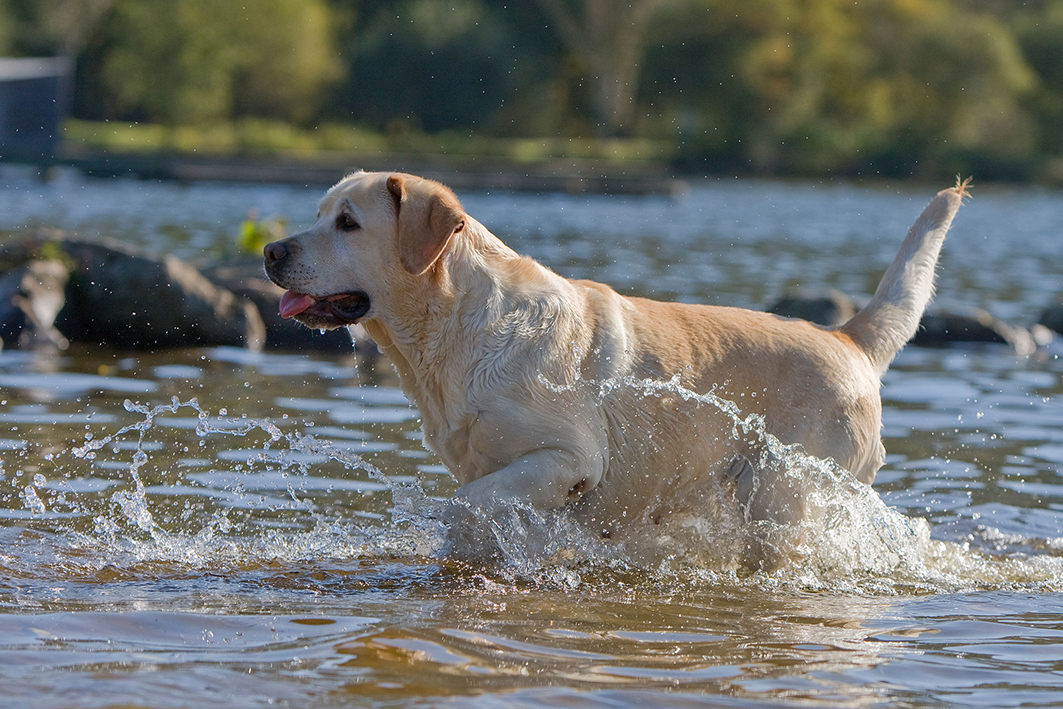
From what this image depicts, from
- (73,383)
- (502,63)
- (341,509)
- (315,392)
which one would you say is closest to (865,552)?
(341,509)

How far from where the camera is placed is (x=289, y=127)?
6769 cm

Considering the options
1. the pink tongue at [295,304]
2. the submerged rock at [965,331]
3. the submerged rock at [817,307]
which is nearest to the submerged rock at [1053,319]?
the submerged rock at [965,331]

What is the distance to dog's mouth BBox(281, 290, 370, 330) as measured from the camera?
5.96 meters

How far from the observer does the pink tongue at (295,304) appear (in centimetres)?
594

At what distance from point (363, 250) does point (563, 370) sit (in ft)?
3.62

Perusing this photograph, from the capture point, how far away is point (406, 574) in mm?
6133

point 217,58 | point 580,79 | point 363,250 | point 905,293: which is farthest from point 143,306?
point 580,79

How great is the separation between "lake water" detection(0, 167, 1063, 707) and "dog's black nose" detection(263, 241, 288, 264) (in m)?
1.49

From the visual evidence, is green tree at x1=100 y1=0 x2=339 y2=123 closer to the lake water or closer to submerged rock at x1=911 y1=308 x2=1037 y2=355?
submerged rock at x1=911 y1=308 x2=1037 y2=355

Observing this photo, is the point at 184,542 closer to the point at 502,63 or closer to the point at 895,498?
the point at 895,498

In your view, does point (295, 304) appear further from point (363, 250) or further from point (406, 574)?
point (406, 574)

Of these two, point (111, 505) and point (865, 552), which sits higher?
point (865, 552)

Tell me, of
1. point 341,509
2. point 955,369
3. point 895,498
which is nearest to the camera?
point 341,509

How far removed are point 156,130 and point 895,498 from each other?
63.9 m
